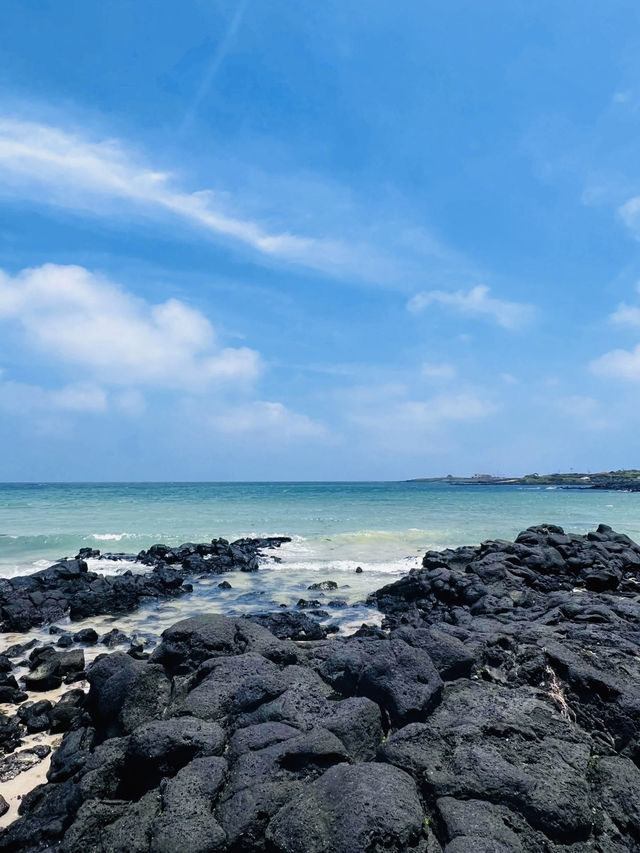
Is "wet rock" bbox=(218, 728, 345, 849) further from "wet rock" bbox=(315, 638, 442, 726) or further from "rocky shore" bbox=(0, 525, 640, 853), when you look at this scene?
"wet rock" bbox=(315, 638, 442, 726)

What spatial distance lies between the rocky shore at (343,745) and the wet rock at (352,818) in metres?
0.01

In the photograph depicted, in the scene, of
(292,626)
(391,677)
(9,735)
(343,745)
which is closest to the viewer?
(343,745)

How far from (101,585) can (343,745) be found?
14.5 meters

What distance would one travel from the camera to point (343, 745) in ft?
18.0

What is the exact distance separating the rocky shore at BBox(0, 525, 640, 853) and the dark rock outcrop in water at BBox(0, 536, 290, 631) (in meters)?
5.38

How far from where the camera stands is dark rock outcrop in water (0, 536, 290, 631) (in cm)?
1456

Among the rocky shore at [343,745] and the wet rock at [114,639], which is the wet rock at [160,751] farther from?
the wet rock at [114,639]

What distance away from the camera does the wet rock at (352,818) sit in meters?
4.16

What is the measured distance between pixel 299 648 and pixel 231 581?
1238 cm

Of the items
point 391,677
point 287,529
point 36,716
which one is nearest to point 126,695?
point 36,716

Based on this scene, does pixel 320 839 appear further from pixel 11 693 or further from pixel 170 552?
pixel 170 552

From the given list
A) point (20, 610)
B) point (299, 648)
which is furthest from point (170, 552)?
point (299, 648)

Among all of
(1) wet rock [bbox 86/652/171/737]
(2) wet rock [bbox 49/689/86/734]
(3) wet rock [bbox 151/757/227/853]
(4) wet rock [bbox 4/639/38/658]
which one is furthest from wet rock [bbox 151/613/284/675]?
(4) wet rock [bbox 4/639/38/658]

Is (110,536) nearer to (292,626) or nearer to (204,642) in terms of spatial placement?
(292,626)
